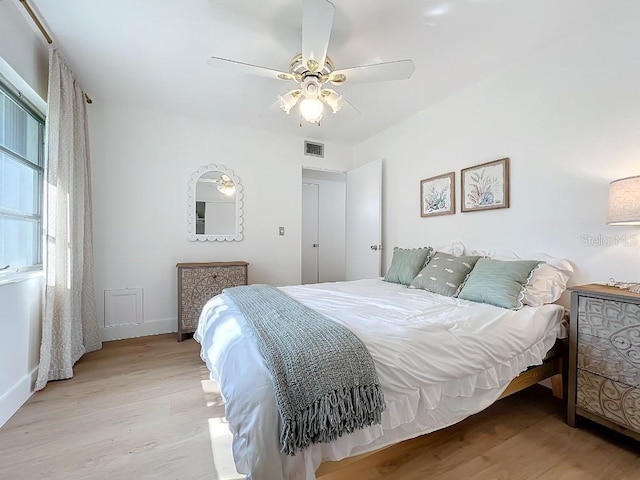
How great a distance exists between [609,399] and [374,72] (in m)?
2.34

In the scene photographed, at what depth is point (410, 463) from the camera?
4.70 feet

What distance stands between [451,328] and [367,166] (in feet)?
9.37

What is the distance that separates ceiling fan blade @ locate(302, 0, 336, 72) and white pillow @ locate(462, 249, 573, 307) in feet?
6.59

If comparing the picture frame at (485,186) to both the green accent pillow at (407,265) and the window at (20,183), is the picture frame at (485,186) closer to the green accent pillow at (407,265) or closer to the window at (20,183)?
the green accent pillow at (407,265)

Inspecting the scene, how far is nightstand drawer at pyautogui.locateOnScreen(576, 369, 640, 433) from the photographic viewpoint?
1482mm

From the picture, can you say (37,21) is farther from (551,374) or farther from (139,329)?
(551,374)

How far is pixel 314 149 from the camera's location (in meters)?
4.21

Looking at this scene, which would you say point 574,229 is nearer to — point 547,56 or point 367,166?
point 547,56

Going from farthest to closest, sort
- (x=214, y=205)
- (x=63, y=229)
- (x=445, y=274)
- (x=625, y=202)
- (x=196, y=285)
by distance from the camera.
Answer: (x=214, y=205)
(x=196, y=285)
(x=445, y=274)
(x=63, y=229)
(x=625, y=202)

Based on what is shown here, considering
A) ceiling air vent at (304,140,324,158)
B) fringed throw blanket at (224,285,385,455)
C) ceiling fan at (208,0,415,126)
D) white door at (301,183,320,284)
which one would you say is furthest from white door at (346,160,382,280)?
fringed throw blanket at (224,285,385,455)

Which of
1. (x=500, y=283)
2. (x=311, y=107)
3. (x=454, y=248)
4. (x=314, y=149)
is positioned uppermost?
(x=314, y=149)

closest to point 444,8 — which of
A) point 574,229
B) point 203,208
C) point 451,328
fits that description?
point 574,229

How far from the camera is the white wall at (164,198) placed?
3180mm

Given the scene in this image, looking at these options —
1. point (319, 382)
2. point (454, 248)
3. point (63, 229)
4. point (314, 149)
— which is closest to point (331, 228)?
point (314, 149)
